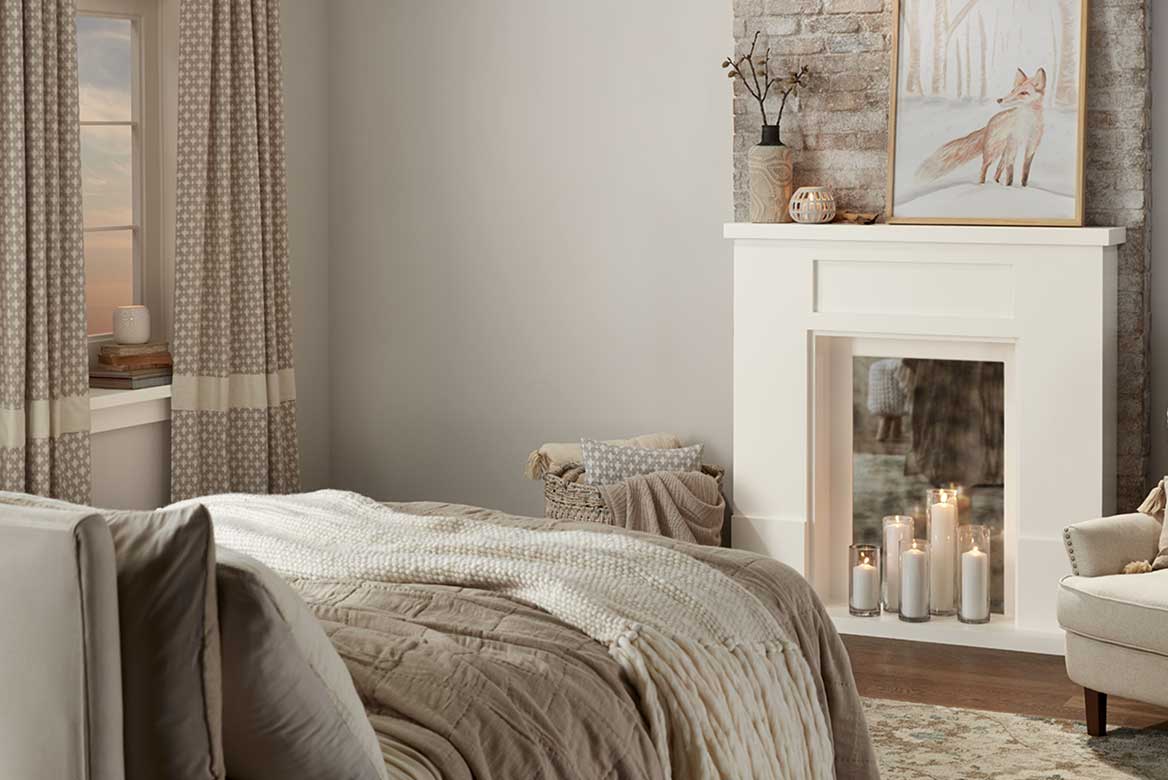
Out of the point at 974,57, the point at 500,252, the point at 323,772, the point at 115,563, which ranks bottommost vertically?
the point at 323,772

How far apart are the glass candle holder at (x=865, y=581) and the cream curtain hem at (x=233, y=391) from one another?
218 centimetres

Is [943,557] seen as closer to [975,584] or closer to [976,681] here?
[975,584]

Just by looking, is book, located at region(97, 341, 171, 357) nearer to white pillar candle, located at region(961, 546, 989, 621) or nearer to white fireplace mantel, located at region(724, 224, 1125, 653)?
white fireplace mantel, located at region(724, 224, 1125, 653)

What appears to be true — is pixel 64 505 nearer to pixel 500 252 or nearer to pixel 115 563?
pixel 115 563

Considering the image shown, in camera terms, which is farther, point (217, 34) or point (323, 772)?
point (217, 34)

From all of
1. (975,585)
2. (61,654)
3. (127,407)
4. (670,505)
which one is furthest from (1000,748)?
(127,407)

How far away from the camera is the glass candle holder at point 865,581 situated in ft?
16.2

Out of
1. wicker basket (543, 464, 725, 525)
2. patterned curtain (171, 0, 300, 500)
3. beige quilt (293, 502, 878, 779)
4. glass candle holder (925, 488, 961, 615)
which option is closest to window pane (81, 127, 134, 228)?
patterned curtain (171, 0, 300, 500)

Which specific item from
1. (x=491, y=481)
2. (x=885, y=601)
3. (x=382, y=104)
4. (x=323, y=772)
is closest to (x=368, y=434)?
(x=491, y=481)

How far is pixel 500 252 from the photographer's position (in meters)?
5.66

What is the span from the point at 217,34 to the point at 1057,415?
314 centimetres

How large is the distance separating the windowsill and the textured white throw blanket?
A: 71.1 inches

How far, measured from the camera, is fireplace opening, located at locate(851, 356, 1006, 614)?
4.93m

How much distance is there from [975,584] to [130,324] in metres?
2.97
